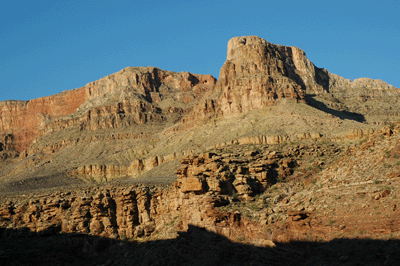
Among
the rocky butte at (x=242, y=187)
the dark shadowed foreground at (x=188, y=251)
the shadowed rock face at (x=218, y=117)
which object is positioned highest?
the shadowed rock face at (x=218, y=117)

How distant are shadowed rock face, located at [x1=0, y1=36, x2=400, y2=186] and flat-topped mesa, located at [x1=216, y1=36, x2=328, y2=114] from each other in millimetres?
207

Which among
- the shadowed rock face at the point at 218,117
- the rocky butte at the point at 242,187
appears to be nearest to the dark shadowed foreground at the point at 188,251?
the rocky butte at the point at 242,187

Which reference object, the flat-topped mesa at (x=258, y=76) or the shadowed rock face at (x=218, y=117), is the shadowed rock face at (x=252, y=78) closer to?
the flat-topped mesa at (x=258, y=76)

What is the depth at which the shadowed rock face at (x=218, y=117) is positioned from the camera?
10725cm

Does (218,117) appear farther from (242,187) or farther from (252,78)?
(242,187)

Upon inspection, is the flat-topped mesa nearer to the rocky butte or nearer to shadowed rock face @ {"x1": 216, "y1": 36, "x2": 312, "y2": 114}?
shadowed rock face @ {"x1": 216, "y1": 36, "x2": 312, "y2": 114}

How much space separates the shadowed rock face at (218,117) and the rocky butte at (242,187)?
48 centimetres

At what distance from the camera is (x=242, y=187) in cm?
5509

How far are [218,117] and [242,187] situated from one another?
71.0m

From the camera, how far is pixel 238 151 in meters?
68.8

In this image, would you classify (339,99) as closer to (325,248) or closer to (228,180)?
(228,180)

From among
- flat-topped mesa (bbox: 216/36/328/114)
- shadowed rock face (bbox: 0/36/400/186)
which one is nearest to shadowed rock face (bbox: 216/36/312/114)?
flat-topped mesa (bbox: 216/36/328/114)

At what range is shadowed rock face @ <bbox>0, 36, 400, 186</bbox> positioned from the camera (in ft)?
352

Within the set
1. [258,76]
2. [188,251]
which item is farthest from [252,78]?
[188,251]
